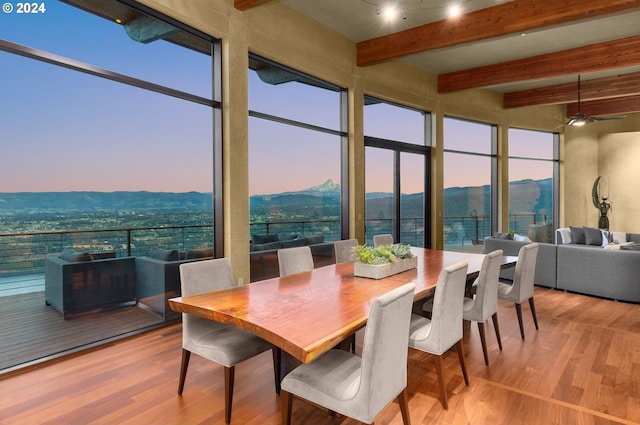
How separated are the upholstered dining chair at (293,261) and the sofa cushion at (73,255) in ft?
5.40

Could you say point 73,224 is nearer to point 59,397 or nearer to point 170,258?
point 170,258

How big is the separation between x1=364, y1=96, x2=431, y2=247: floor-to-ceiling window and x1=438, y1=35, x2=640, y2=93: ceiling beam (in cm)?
85

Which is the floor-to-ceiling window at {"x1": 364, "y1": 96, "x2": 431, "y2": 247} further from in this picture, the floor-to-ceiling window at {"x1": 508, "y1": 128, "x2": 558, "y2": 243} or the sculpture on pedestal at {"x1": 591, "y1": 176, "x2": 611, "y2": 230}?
the sculpture on pedestal at {"x1": 591, "y1": 176, "x2": 611, "y2": 230}

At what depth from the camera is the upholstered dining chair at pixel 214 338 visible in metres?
2.27

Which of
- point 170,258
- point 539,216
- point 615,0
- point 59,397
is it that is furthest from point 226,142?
point 539,216

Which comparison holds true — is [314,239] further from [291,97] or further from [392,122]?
[392,122]

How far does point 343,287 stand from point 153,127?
2517mm

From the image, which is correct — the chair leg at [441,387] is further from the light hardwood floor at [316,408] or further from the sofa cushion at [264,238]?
the sofa cushion at [264,238]

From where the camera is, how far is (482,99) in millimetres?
8500

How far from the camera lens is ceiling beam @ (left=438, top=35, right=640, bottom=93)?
5852 mm

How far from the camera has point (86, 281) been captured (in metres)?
3.38

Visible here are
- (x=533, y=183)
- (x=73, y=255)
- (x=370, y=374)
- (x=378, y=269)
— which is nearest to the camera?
(x=370, y=374)

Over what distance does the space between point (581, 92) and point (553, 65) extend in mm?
2170

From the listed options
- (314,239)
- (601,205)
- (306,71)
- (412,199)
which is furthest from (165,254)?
(601,205)
